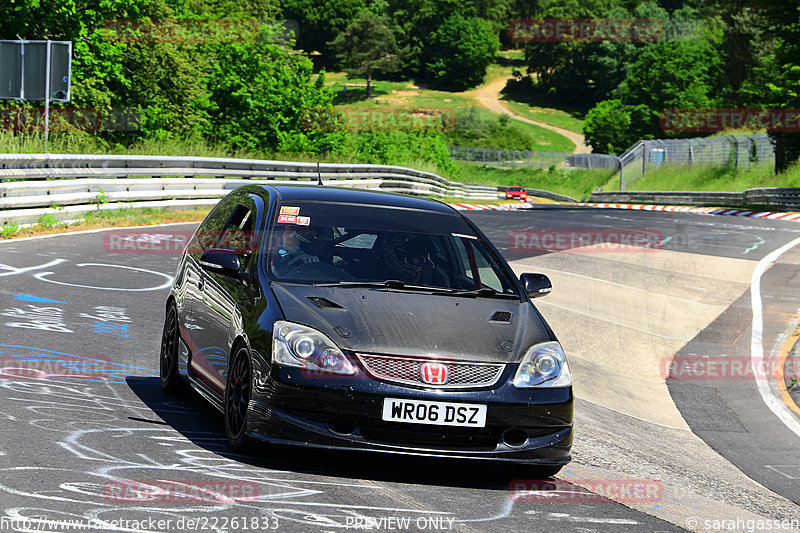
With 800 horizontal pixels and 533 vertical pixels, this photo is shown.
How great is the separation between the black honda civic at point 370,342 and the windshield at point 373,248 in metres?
0.01

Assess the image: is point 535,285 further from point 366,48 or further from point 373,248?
point 366,48

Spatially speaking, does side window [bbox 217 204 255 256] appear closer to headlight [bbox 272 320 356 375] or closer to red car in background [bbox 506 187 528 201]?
headlight [bbox 272 320 356 375]

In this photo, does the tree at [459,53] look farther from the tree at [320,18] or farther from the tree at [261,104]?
the tree at [261,104]

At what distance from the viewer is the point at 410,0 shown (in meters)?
195

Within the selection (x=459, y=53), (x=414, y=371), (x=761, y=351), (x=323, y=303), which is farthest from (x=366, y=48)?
(x=414, y=371)

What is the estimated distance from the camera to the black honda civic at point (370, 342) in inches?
219

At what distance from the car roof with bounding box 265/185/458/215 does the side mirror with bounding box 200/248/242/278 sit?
0.63 meters

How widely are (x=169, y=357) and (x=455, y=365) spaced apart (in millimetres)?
2750

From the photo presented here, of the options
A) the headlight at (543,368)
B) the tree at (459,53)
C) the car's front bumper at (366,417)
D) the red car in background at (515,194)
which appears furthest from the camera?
the tree at (459,53)

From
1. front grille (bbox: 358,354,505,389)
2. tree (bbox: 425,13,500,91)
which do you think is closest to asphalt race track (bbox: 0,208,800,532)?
front grille (bbox: 358,354,505,389)

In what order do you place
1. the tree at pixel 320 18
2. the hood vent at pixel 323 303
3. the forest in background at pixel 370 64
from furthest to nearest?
the tree at pixel 320 18 → the forest in background at pixel 370 64 → the hood vent at pixel 323 303

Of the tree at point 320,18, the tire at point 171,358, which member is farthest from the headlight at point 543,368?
the tree at point 320,18

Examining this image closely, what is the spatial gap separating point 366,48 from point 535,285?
16882cm

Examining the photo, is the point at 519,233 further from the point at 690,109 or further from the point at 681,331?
the point at 690,109
